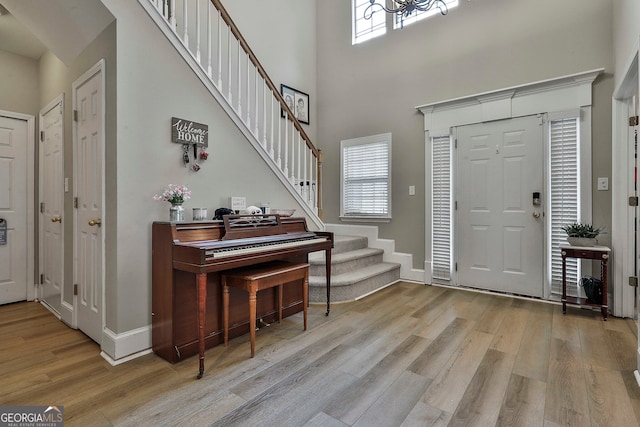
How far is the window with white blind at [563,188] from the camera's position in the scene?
334 centimetres

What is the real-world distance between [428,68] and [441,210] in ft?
6.37

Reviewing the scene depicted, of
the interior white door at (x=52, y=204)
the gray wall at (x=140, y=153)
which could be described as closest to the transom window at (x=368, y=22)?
the gray wall at (x=140, y=153)

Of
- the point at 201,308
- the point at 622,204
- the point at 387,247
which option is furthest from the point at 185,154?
the point at 622,204

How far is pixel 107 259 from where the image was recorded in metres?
2.27

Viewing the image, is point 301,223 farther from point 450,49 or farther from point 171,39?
point 450,49

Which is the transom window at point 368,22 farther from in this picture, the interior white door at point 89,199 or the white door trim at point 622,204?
the interior white door at point 89,199

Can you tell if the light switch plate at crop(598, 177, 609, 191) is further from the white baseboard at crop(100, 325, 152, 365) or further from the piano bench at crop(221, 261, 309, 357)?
the white baseboard at crop(100, 325, 152, 365)

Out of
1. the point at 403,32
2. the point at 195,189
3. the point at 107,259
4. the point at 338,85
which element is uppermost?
the point at 403,32

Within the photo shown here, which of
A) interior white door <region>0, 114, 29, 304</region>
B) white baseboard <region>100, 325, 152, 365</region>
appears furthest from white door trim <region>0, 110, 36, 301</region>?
white baseboard <region>100, 325, 152, 365</region>

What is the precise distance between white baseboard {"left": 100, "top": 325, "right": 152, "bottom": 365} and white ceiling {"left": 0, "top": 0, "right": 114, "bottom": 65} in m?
2.19

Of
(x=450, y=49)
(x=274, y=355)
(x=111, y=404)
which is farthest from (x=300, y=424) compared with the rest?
(x=450, y=49)

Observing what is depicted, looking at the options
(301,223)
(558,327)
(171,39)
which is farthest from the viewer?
(301,223)

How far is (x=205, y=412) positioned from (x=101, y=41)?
2.62 metres

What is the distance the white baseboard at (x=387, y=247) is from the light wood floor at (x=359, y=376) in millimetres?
1408
